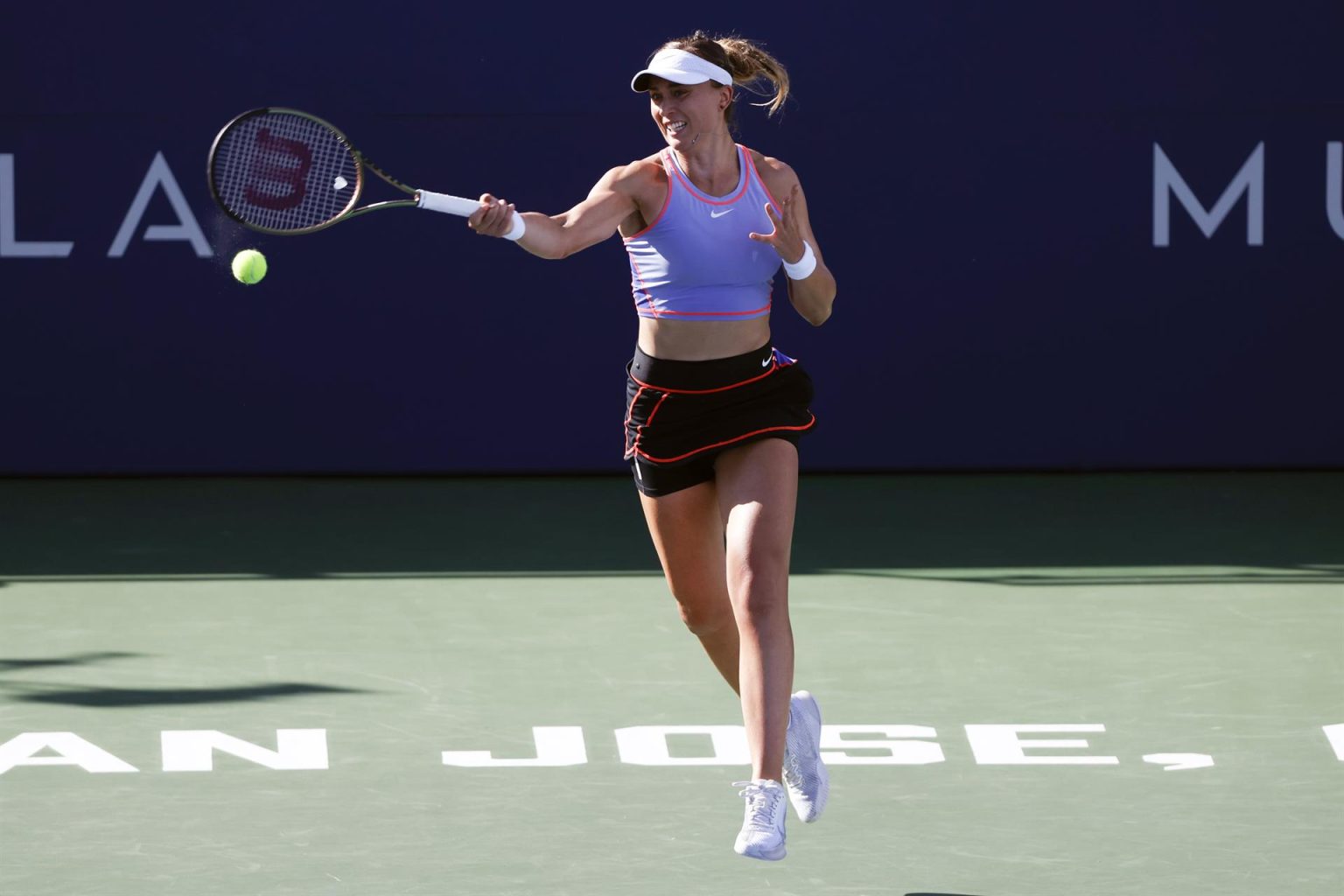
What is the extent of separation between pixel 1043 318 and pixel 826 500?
1435 mm

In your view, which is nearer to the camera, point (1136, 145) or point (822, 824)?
point (822, 824)

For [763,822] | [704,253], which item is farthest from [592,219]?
[763,822]

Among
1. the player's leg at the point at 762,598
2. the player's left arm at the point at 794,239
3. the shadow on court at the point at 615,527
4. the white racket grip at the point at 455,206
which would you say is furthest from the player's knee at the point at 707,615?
the shadow on court at the point at 615,527

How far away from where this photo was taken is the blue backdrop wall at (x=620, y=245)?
10266 millimetres

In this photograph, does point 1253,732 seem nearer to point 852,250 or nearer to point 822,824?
point 822,824

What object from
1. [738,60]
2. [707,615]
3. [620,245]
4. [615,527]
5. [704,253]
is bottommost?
[707,615]

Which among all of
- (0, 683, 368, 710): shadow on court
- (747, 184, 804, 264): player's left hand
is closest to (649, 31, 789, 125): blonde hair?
(747, 184, 804, 264): player's left hand

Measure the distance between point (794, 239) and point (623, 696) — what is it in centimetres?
192

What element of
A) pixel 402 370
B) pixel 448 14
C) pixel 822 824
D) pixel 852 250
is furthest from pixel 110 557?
pixel 822 824

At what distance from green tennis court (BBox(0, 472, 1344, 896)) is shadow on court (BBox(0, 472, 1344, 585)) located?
0.10ft

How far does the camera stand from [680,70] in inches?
192

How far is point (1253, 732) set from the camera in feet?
19.6

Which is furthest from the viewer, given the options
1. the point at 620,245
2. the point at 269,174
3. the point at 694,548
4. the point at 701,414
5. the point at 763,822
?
the point at 620,245

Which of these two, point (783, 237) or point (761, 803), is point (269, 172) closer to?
point (783, 237)
